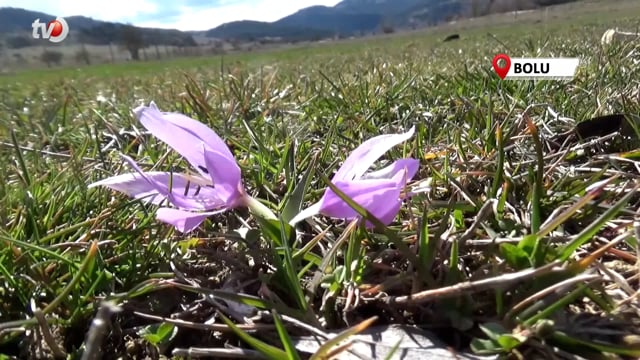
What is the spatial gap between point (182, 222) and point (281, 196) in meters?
0.35

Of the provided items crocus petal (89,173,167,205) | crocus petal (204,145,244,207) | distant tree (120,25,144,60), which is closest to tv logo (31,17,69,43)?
crocus petal (89,173,167,205)

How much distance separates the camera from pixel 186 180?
0.95 m

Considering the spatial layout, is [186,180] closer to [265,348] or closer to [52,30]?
[265,348]

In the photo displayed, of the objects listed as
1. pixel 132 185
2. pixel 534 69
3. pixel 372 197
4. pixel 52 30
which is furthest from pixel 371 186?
pixel 52 30

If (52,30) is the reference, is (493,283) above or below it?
below

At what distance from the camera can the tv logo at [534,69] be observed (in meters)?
2.04

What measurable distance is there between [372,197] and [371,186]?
16 millimetres

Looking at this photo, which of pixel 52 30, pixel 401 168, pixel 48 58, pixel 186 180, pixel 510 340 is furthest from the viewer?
pixel 48 58

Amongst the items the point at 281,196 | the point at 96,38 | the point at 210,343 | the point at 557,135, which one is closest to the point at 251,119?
the point at 281,196

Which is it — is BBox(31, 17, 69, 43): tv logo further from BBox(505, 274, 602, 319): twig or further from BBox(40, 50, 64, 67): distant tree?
BBox(40, 50, 64, 67): distant tree

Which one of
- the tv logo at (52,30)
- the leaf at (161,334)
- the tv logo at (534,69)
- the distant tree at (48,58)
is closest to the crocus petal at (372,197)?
the leaf at (161,334)

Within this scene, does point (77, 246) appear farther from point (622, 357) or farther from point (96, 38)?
point (96, 38)

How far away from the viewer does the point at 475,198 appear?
3.37 feet

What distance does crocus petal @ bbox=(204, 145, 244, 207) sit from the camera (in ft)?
2.80
